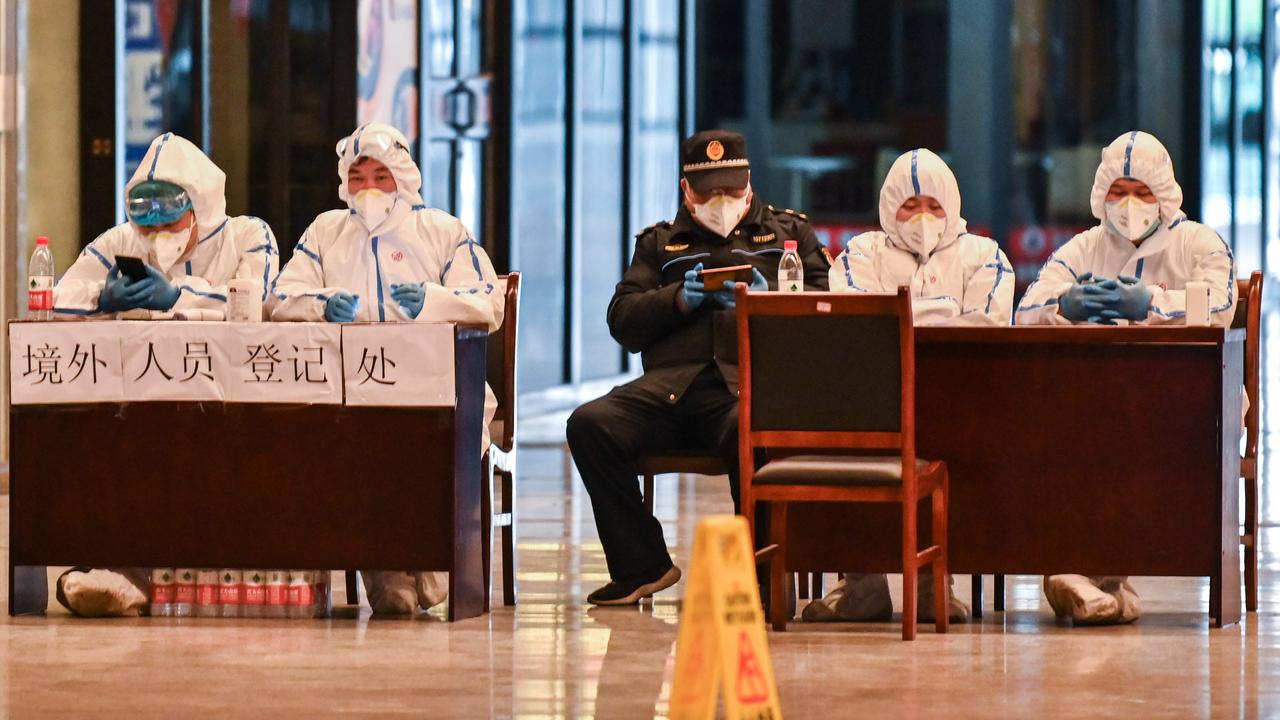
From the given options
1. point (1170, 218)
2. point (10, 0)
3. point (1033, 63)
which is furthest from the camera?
point (1033, 63)

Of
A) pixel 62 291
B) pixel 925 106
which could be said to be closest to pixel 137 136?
pixel 62 291

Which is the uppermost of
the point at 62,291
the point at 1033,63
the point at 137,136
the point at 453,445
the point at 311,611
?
the point at 1033,63

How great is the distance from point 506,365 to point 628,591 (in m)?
0.65

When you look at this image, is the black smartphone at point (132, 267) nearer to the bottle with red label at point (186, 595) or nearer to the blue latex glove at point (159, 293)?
the blue latex glove at point (159, 293)

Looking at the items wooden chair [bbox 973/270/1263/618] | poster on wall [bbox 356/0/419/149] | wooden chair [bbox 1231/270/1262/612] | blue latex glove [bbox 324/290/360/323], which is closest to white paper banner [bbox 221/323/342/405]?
blue latex glove [bbox 324/290/360/323]

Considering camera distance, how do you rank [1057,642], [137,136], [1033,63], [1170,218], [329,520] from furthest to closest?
[1033,63] → [137,136] → [1170,218] → [329,520] → [1057,642]

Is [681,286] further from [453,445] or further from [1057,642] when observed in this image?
[1057,642]

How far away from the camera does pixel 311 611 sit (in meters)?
5.02

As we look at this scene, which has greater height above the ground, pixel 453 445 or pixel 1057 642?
pixel 453 445

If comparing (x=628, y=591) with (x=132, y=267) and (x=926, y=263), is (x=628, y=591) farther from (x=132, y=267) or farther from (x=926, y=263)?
(x=132, y=267)

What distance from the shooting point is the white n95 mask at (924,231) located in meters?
5.16

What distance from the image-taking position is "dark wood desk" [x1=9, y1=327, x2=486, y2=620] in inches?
192

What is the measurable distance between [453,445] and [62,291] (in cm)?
113

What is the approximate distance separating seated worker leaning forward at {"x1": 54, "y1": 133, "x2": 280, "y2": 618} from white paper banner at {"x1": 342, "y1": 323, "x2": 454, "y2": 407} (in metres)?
0.53
